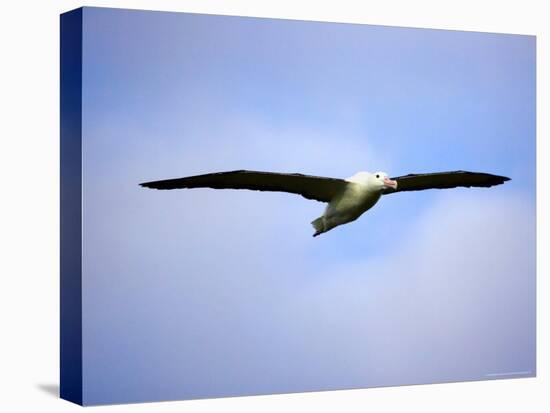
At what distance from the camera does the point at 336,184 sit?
9.91 m

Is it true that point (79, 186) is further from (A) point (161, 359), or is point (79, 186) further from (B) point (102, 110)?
(A) point (161, 359)

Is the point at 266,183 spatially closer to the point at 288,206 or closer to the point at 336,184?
the point at 288,206

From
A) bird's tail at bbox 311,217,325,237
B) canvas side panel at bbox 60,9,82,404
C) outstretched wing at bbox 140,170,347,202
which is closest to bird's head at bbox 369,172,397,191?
outstretched wing at bbox 140,170,347,202

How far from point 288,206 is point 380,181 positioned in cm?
70

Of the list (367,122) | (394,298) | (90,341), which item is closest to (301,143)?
(367,122)

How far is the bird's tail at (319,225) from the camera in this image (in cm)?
988

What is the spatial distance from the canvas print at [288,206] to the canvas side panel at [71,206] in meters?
0.02

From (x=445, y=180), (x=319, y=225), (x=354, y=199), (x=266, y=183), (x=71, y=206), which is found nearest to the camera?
(x=71, y=206)

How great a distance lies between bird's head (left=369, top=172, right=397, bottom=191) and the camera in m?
10.0

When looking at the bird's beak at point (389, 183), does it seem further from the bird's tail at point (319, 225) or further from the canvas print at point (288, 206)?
the bird's tail at point (319, 225)

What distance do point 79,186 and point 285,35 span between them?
1.76 metres

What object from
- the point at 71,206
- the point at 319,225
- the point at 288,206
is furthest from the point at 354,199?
the point at 71,206

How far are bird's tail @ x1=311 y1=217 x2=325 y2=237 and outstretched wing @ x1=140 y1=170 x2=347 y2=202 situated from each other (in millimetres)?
136

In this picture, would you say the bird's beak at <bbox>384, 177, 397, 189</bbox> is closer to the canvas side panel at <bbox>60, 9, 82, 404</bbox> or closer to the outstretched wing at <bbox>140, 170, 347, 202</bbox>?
the outstretched wing at <bbox>140, 170, 347, 202</bbox>
